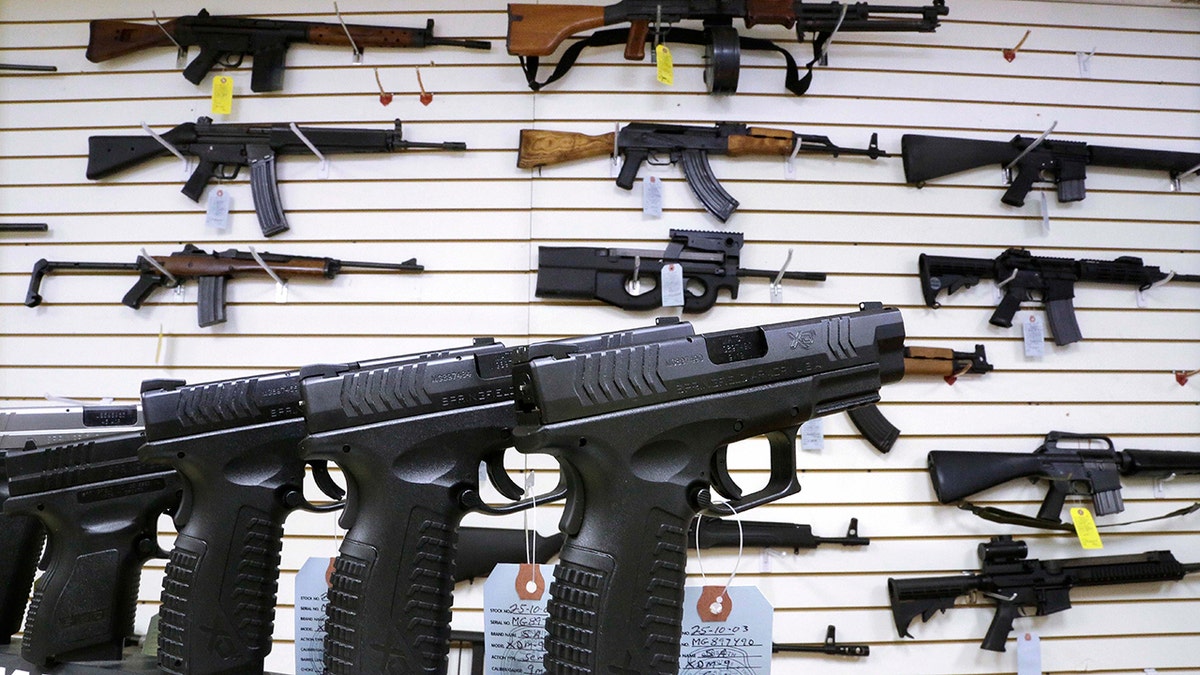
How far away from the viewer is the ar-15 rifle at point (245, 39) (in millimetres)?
3898

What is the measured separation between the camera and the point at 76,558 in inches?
82.5

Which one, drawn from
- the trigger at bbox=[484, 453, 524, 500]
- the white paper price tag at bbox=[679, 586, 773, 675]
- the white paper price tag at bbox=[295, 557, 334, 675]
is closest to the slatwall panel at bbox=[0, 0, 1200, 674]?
the white paper price tag at bbox=[295, 557, 334, 675]

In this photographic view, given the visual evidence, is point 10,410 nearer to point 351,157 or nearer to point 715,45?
point 351,157

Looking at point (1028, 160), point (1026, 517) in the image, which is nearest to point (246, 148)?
point (1028, 160)

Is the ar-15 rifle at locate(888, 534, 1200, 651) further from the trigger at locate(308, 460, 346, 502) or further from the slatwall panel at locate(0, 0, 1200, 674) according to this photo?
the trigger at locate(308, 460, 346, 502)

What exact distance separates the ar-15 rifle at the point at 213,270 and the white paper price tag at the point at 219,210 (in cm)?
15

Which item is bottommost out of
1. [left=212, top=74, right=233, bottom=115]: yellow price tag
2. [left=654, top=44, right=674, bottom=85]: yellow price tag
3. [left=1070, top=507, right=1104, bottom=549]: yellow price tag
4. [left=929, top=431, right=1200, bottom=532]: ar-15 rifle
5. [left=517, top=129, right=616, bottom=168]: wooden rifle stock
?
[left=1070, top=507, right=1104, bottom=549]: yellow price tag

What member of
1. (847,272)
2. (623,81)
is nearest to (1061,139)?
(847,272)

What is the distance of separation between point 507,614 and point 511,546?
1.78m

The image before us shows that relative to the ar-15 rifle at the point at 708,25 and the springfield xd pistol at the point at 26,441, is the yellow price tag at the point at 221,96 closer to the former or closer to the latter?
the ar-15 rifle at the point at 708,25

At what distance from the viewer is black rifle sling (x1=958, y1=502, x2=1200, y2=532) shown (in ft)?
11.5

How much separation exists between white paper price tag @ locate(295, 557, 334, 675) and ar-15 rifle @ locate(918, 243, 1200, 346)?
2861mm

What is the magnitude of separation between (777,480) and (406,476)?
28.0 inches

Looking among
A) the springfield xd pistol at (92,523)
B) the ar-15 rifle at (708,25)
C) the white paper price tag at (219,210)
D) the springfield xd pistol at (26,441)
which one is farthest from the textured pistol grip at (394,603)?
the white paper price tag at (219,210)
